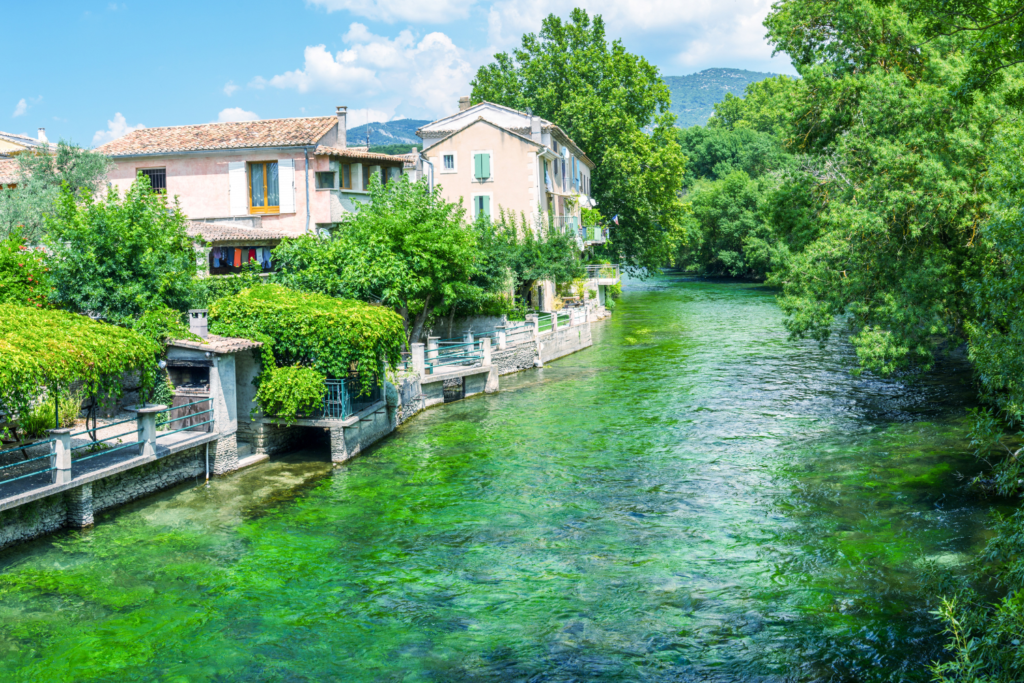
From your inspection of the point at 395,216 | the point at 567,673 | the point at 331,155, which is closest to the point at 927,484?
the point at 567,673

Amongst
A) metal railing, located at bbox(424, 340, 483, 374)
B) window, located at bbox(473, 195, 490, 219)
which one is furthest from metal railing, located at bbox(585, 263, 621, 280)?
metal railing, located at bbox(424, 340, 483, 374)

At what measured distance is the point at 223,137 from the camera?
3198 cm

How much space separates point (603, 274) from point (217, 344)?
38627mm

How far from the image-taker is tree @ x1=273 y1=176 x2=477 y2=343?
85.3 feet

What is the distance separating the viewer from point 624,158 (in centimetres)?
6175

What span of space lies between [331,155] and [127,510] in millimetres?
17762

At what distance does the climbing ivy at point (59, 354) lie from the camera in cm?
1439

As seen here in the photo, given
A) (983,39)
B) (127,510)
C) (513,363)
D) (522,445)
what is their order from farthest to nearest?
(513,363) → (522,445) → (127,510) → (983,39)

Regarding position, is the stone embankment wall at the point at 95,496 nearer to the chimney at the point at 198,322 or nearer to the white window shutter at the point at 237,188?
the chimney at the point at 198,322

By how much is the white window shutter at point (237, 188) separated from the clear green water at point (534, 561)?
12.7m

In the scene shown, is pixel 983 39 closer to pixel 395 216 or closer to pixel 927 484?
pixel 927 484

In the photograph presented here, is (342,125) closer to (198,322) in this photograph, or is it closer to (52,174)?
(52,174)

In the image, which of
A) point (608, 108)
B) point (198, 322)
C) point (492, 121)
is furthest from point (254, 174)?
point (608, 108)

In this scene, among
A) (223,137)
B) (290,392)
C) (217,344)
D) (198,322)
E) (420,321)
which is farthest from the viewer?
(223,137)
